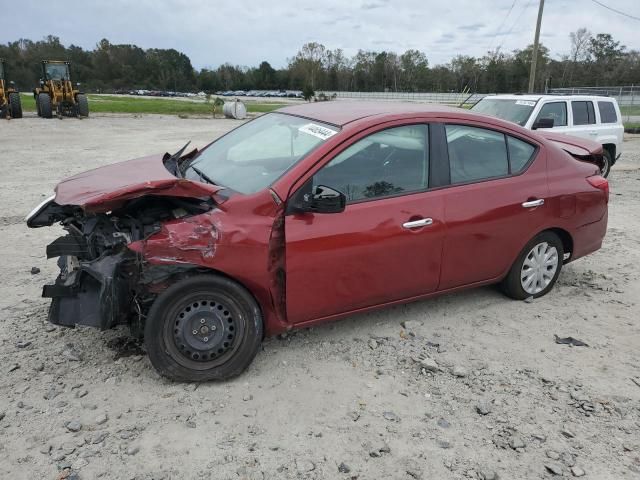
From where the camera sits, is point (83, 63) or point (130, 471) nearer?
point (130, 471)

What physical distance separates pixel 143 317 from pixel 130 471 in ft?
3.14

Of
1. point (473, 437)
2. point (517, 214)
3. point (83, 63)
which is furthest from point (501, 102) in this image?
point (83, 63)

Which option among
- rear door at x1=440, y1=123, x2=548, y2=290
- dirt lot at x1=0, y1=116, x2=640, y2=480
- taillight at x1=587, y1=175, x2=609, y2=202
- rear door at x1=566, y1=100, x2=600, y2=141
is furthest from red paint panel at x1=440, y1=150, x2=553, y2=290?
rear door at x1=566, y1=100, x2=600, y2=141

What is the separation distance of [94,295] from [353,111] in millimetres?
2310

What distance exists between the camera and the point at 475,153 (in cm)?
415

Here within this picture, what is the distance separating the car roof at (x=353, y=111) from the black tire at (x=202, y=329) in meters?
1.47

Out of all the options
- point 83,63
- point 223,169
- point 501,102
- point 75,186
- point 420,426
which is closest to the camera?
point 420,426

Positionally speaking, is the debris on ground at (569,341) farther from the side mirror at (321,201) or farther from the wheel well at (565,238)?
the side mirror at (321,201)

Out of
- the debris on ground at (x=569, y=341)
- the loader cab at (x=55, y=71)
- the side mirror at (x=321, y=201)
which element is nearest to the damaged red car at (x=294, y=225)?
the side mirror at (x=321, y=201)

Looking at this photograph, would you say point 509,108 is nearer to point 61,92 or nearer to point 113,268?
point 113,268

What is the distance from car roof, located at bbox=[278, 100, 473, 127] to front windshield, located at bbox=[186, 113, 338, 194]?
0.30 feet

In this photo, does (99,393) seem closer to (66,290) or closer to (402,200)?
(66,290)

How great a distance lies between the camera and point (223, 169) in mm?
4012

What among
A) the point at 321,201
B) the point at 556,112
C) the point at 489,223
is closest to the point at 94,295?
the point at 321,201
